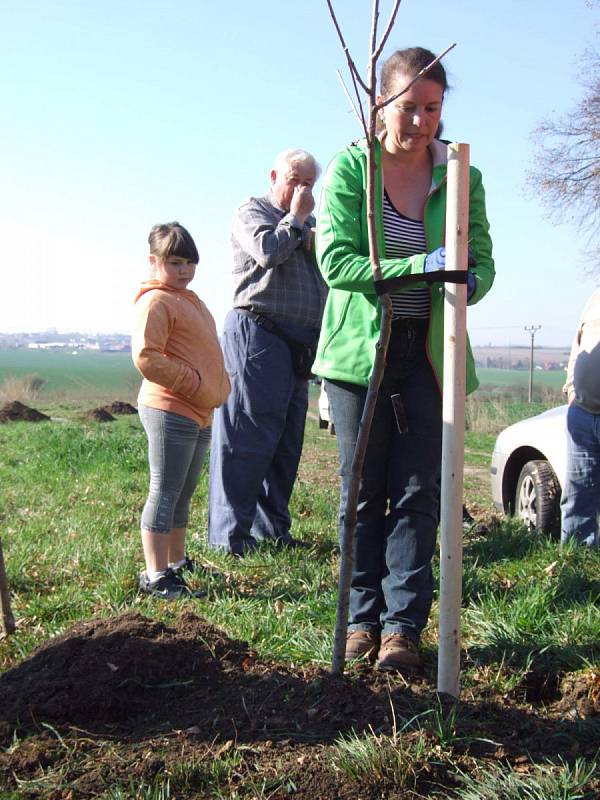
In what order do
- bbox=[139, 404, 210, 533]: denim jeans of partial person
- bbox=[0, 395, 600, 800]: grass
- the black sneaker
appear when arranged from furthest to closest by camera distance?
bbox=[139, 404, 210, 533]: denim jeans of partial person → the black sneaker → bbox=[0, 395, 600, 800]: grass

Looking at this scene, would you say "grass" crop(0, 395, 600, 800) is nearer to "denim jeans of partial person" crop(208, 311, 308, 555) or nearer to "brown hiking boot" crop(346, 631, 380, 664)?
"brown hiking boot" crop(346, 631, 380, 664)

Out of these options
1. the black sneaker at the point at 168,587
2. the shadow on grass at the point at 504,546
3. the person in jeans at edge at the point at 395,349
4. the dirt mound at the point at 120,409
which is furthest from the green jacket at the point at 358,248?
the dirt mound at the point at 120,409

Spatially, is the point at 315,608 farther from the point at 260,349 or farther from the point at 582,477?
the point at 582,477

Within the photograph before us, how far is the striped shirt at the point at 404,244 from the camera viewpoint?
342 centimetres

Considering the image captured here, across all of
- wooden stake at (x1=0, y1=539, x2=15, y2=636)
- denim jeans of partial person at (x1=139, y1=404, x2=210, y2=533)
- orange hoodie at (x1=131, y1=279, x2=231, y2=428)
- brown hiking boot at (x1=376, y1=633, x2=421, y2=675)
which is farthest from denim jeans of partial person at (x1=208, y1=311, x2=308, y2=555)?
brown hiking boot at (x1=376, y1=633, x2=421, y2=675)

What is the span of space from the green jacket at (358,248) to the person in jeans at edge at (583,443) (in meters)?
2.03

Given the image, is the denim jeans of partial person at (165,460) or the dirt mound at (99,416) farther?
the dirt mound at (99,416)

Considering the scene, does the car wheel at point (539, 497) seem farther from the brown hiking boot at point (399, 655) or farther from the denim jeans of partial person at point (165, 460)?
the brown hiking boot at point (399, 655)

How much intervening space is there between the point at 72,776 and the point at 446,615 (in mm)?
1241

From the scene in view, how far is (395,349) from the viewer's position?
348cm

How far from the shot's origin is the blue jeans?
5414 mm

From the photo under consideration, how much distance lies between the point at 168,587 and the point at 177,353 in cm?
117

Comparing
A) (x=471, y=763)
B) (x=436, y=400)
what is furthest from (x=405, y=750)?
(x=436, y=400)

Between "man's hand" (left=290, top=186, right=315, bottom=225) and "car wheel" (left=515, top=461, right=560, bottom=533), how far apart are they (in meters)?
2.54
